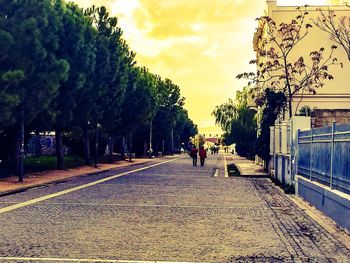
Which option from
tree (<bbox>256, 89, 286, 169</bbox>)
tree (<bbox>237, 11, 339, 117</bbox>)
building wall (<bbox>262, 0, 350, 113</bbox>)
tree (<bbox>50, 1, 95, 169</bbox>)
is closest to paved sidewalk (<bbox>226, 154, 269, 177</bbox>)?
tree (<bbox>256, 89, 286, 169</bbox>)

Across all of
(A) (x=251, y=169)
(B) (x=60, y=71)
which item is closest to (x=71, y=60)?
(B) (x=60, y=71)

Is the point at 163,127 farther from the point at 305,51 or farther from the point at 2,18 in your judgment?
the point at 2,18

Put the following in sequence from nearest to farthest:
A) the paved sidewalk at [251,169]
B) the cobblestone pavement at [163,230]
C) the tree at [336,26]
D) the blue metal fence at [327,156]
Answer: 1. the cobblestone pavement at [163,230]
2. the blue metal fence at [327,156]
3. the paved sidewalk at [251,169]
4. the tree at [336,26]

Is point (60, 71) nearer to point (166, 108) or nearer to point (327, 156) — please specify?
point (327, 156)

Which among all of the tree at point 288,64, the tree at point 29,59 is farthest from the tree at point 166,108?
the tree at point 29,59

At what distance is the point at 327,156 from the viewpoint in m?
13.3

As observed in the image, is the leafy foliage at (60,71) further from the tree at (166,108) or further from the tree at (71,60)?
the tree at (166,108)

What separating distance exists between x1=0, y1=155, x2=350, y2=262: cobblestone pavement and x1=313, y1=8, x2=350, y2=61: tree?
94.3ft

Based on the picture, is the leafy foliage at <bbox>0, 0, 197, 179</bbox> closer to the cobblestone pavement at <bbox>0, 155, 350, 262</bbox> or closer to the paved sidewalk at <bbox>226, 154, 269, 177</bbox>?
the cobblestone pavement at <bbox>0, 155, 350, 262</bbox>

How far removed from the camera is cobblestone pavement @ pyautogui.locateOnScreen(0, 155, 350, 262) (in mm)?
8047

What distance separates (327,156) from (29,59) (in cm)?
1416

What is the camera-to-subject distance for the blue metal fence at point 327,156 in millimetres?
11250

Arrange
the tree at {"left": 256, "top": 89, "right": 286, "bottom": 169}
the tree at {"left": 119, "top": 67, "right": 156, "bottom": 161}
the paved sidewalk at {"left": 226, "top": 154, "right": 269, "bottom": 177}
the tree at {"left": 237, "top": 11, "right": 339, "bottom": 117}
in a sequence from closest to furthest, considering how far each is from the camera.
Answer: the paved sidewalk at {"left": 226, "top": 154, "right": 269, "bottom": 177} < the tree at {"left": 256, "top": 89, "right": 286, "bottom": 169} < the tree at {"left": 237, "top": 11, "right": 339, "bottom": 117} < the tree at {"left": 119, "top": 67, "right": 156, "bottom": 161}

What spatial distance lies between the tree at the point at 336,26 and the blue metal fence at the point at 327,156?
26.8 metres
